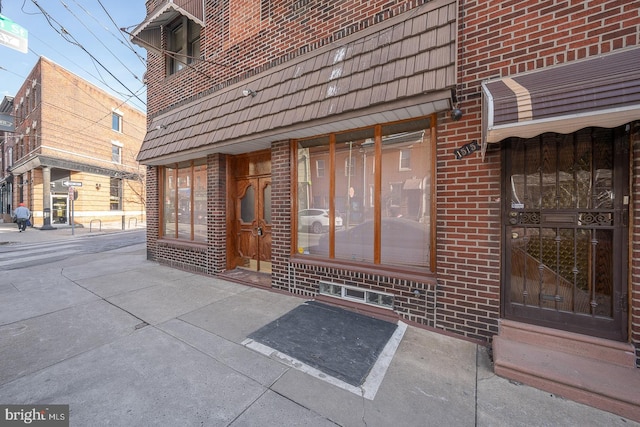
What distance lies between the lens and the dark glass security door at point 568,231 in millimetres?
2617

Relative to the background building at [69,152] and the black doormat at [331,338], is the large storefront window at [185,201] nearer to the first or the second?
the black doormat at [331,338]

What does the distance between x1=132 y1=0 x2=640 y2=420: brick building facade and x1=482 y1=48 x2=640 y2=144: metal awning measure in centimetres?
2

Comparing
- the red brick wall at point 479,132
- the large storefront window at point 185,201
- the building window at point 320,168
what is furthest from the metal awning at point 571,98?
the large storefront window at point 185,201

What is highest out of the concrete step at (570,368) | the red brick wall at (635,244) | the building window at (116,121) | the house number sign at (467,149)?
the building window at (116,121)

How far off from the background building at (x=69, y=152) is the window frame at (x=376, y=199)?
1829cm

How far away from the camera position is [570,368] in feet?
8.01

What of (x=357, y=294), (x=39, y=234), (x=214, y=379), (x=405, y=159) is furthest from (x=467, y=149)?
(x=39, y=234)

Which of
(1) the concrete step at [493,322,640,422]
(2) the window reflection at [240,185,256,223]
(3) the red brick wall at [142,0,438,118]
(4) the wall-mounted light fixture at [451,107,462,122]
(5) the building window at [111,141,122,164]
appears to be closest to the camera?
(1) the concrete step at [493,322,640,422]

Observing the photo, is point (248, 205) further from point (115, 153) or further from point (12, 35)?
point (115, 153)

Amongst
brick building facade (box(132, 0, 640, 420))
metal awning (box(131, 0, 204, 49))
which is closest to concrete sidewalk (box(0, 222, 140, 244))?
metal awning (box(131, 0, 204, 49))

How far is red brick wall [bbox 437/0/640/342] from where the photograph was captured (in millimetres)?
2744

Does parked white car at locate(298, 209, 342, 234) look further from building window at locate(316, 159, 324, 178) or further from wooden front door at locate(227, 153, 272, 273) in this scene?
wooden front door at locate(227, 153, 272, 273)

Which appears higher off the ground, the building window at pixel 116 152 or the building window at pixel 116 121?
the building window at pixel 116 121

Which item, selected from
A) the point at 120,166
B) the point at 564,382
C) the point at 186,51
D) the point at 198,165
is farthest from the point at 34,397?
the point at 120,166
